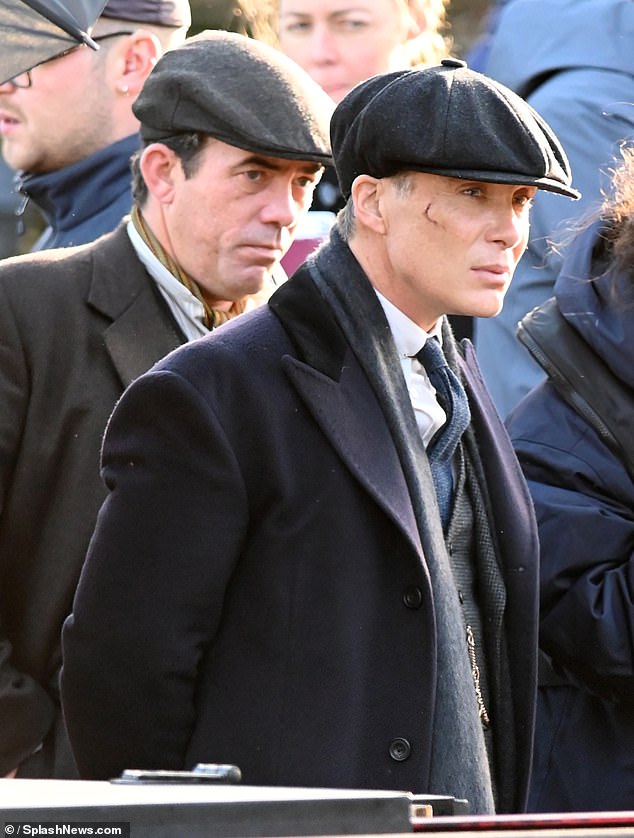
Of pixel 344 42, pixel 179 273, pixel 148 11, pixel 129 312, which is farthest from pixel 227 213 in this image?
pixel 344 42

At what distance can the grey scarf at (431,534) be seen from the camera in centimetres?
298

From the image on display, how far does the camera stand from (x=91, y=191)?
4469 millimetres

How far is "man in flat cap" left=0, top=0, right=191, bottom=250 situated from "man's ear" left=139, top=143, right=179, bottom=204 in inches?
25.5

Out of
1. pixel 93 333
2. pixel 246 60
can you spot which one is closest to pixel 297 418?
pixel 93 333

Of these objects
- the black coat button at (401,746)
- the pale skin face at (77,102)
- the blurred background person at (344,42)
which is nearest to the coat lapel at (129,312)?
the pale skin face at (77,102)

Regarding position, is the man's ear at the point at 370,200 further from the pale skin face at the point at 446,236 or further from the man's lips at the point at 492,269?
the man's lips at the point at 492,269

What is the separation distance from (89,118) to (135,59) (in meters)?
0.17

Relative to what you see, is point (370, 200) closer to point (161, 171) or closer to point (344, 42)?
point (161, 171)

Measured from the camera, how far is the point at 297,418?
3.01 m

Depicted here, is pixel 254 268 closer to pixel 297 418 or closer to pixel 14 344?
pixel 14 344

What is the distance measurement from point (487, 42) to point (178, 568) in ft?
9.35

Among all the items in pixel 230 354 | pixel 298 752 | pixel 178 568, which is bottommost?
pixel 298 752

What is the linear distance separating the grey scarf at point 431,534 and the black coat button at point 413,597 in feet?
0.12

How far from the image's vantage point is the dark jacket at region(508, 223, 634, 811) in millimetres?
3668
